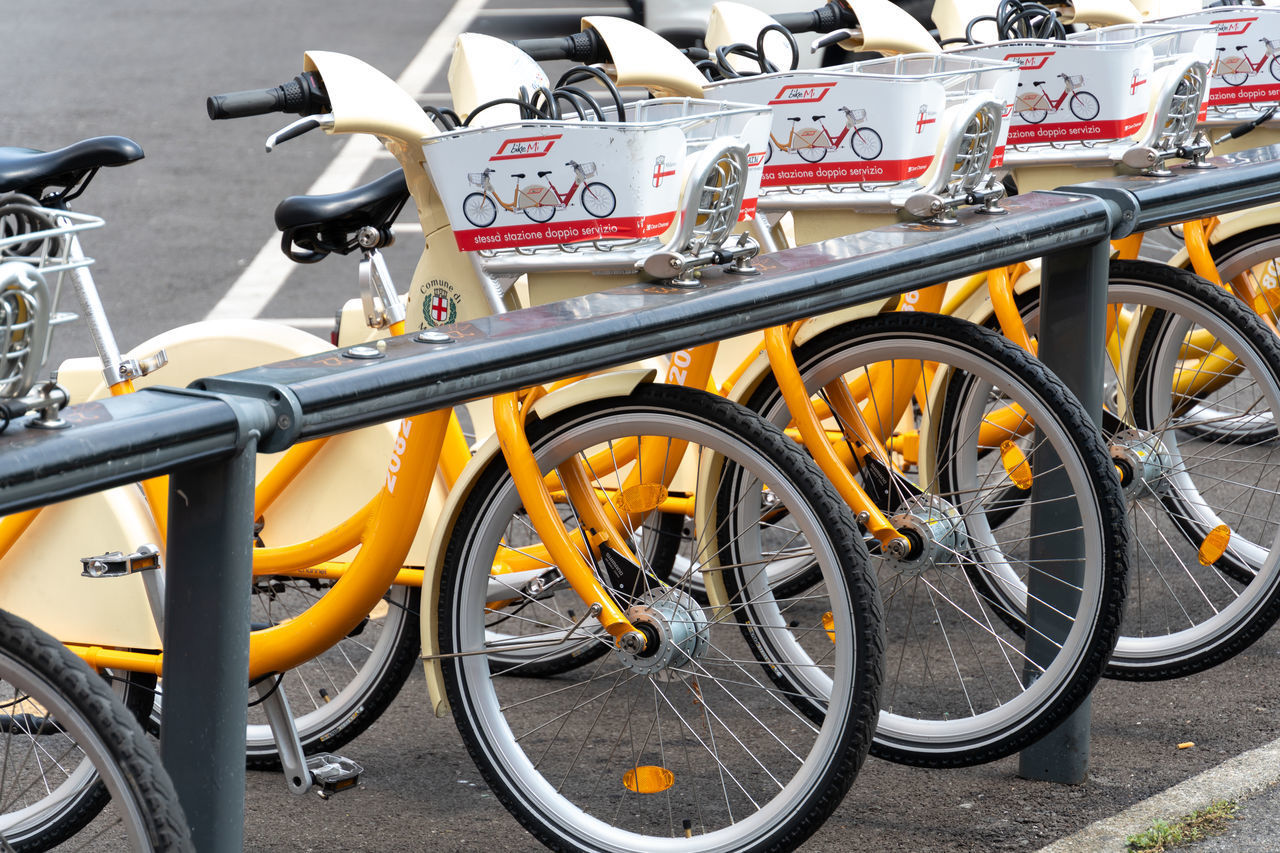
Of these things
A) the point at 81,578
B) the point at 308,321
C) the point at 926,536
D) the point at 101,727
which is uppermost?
the point at 101,727

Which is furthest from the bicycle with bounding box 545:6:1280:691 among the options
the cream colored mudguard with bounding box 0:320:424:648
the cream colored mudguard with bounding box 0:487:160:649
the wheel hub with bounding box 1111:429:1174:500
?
the cream colored mudguard with bounding box 0:487:160:649

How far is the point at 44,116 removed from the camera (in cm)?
1212

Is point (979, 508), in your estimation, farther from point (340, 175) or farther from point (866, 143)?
point (340, 175)

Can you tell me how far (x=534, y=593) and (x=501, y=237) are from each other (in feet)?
2.56

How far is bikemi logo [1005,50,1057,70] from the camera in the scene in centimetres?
358

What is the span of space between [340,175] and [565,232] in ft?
25.6

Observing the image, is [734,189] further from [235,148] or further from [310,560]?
[235,148]

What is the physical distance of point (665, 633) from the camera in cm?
276

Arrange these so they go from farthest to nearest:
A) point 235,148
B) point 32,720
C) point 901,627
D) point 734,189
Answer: point 235,148
point 901,627
point 734,189
point 32,720

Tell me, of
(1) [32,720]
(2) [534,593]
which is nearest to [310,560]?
(2) [534,593]

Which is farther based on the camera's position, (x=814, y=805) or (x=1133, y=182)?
(x=1133, y=182)

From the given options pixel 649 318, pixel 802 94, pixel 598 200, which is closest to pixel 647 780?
pixel 649 318

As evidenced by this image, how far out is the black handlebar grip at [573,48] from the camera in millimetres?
3236

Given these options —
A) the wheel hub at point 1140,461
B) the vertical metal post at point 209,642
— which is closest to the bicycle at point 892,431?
the wheel hub at point 1140,461
